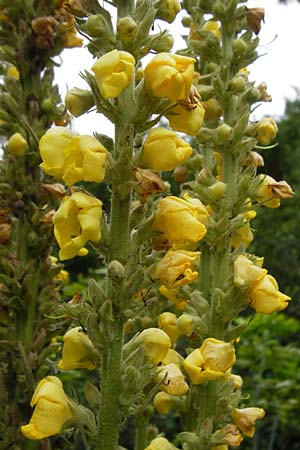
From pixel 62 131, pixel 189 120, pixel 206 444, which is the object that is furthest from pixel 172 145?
pixel 206 444

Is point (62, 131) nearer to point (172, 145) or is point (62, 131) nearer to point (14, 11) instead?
point (172, 145)

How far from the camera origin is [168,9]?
77.4 inches

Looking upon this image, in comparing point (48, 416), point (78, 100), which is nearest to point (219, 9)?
point (78, 100)

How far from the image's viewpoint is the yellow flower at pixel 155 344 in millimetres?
1869

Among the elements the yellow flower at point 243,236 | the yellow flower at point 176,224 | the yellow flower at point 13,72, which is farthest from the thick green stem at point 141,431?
the yellow flower at point 13,72

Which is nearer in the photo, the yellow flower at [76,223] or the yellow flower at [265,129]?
the yellow flower at [76,223]

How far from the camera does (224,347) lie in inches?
81.0

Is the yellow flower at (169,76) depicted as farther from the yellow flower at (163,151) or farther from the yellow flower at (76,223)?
the yellow flower at (76,223)

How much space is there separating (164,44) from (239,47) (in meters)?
0.67

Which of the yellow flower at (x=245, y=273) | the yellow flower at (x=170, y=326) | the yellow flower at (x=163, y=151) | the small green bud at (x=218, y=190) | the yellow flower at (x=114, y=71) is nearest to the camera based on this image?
the yellow flower at (x=114, y=71)

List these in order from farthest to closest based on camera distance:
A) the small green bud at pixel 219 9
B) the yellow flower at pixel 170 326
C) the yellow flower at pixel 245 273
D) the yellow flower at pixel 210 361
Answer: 1. the small green bud at pixel 219 9
2. the yellow flower at pixel 170 326
3. the yellow flower at pixel 245 273
4. the yellow flower at pixel 210 361

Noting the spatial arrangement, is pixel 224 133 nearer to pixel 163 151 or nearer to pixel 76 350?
pixel 163 151

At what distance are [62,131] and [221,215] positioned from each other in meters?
0.67

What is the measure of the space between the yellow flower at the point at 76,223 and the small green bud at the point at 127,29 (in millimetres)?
392
